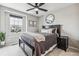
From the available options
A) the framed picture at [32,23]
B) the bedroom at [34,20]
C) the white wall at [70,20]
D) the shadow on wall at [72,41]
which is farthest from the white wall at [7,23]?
the shadow on wall at [72,41]

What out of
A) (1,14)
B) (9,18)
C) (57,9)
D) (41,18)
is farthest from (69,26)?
(1,14)

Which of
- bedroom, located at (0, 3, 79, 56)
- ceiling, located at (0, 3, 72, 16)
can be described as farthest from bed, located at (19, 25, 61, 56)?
ceiling, located at (0, 3, 72, 16)

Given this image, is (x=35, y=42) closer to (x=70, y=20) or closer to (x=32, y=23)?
(x=32, y=23)

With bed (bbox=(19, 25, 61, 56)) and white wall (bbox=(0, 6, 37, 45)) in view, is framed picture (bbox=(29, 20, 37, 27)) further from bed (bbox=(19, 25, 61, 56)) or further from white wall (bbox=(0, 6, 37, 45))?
bed (bbox=(19, 25, 61, 56))

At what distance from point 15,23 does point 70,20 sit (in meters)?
1.34

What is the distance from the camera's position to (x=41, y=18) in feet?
5.49

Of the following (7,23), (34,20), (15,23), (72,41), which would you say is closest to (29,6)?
(34,20)

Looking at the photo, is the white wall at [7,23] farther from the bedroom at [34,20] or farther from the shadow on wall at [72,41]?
the shadow on wall at [72,41]

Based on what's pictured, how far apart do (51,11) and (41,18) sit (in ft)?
1.03

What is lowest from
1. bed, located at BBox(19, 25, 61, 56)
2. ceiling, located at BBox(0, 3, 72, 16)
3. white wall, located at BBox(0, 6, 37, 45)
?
bed, located at BBox(19, 25, 61, 56)

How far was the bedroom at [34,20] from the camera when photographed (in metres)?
1.39

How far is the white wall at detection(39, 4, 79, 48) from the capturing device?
59.0 inches

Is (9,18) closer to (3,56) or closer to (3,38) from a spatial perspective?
(3,38)

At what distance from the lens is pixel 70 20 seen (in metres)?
1.54
